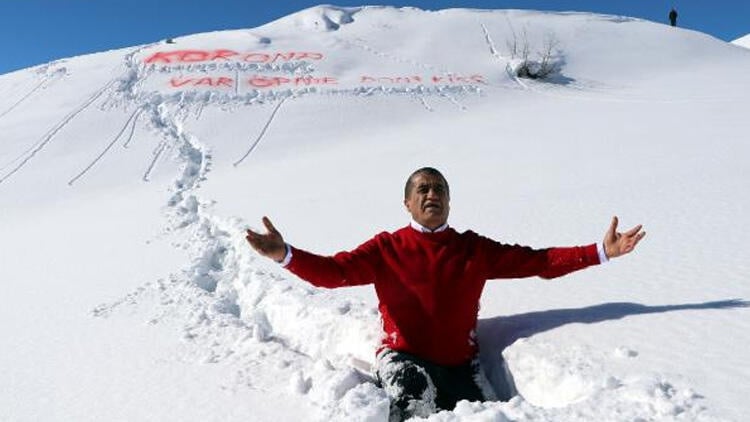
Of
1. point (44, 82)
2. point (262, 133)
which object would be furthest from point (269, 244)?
point (44, 82)

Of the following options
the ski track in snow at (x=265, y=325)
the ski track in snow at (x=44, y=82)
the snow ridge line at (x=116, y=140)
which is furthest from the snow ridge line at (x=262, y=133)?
the ski track in snow at (x=44, y=82)

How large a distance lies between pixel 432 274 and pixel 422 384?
1.56ft

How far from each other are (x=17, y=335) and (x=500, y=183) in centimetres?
433

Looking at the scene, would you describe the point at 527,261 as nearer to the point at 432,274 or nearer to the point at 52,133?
the point at 432,274

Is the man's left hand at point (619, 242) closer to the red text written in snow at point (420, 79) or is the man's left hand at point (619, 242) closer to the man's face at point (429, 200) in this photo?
the man's face at point (429, 200)

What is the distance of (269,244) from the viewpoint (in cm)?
264

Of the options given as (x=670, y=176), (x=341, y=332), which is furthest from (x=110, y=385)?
(x=670, y=176)

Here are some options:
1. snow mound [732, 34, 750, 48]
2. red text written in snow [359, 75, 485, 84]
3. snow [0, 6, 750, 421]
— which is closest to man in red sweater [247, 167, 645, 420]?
snow [0, 6, 750, 421]

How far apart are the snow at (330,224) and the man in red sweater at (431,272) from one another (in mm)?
211

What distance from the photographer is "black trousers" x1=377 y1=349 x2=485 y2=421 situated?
250 cm

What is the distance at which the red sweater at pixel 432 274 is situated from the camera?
8.92 feet

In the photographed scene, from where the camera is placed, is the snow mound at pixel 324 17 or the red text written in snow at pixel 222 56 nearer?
the red text written in snow at pixel 222 56

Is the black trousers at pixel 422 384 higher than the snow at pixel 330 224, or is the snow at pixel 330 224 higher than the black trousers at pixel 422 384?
the snow at pixel 330 224

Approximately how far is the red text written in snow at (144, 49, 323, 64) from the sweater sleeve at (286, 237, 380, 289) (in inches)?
→ 529
